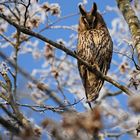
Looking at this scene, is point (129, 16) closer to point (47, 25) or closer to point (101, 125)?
point (47, 25)

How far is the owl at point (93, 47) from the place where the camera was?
4.91m

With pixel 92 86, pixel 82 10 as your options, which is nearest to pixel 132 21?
pixel 92 86

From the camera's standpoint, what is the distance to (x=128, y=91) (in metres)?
3.07

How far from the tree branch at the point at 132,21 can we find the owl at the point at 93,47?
0.78m

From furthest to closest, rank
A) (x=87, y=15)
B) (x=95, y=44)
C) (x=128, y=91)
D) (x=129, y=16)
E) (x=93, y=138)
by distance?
(x=87, y=15)
(x=95, y=44)
(x=129, y=16)
(x=128, y=91)
(x=93, y=138)

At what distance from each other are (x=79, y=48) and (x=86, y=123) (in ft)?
13.7

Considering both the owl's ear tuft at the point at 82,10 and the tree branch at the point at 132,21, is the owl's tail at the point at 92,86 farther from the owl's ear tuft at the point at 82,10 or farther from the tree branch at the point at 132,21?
the owl's ear tuft at the point at 82,10

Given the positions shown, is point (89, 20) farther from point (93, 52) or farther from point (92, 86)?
point (92, 86)

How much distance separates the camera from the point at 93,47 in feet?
17.0

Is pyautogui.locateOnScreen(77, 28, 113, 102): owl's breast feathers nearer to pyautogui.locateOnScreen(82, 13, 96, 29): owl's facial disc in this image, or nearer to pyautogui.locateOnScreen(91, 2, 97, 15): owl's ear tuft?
pyautogui.locateOnScreen(82, 13, 96, 29): owl's facial disc

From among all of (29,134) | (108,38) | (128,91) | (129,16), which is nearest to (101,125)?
(29,134)

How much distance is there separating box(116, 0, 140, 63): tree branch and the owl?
780 mm

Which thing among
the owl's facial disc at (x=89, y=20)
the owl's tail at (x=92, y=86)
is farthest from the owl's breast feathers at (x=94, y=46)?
the owl's tail at (x=92, y=86)

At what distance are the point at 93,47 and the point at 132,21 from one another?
110cm
